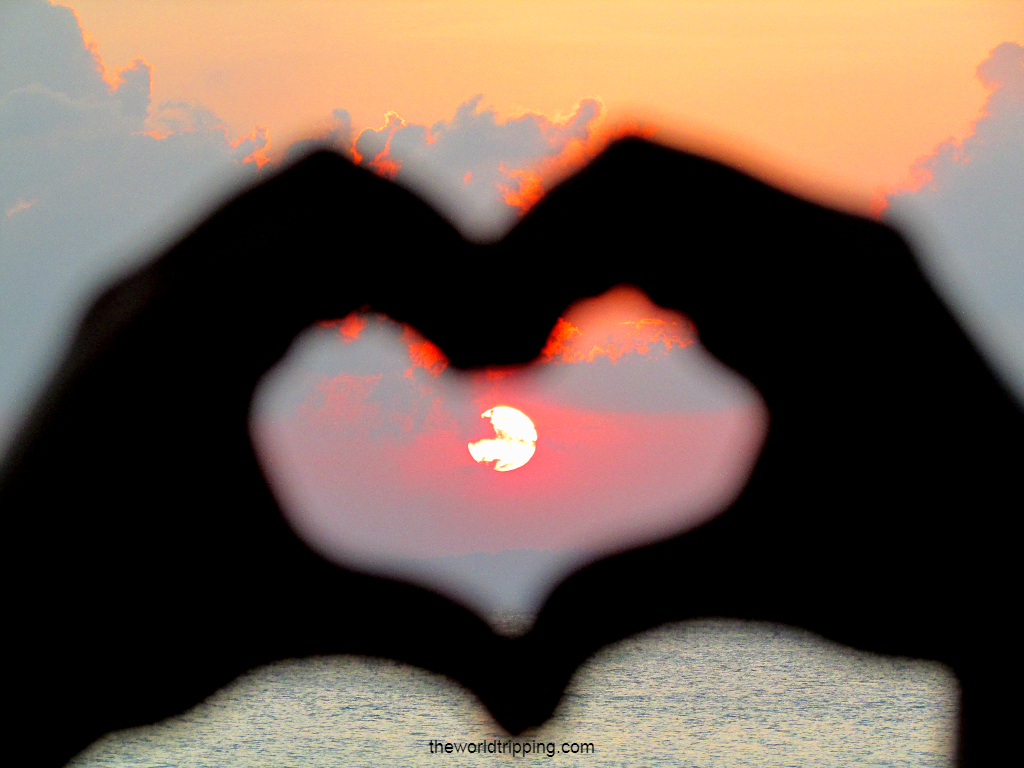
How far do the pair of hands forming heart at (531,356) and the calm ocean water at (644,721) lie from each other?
4.41 m

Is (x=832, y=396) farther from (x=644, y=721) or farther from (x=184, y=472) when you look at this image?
(x=644, y=721)

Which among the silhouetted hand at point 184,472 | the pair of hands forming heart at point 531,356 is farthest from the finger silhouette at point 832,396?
the silhouetted hand at point 184,472

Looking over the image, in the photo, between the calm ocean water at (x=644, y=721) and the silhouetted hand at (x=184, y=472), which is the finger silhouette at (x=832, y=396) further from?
the calm ocean water at (x=644, y=721)

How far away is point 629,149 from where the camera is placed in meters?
2.07

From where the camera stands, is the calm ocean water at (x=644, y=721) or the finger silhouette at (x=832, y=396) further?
the calm ocean water at (x=644, y=721)

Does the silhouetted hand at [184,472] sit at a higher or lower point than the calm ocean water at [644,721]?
higher

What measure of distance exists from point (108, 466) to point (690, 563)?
1.35 meters

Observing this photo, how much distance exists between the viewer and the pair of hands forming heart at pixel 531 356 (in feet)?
6.77

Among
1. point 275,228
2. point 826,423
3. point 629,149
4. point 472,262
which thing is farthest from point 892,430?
point 275,228

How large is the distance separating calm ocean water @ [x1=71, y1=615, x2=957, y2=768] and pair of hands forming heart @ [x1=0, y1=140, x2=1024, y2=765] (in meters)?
4.41

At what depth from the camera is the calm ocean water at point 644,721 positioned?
12336 millimetres

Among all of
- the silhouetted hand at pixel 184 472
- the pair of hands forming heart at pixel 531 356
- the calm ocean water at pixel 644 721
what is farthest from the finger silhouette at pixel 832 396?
the calm ocean water at pixel 644 721

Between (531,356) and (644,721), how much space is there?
1528 centimetres

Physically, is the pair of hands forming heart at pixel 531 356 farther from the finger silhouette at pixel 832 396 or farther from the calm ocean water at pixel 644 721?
the calm ocean water at pixel 644 721
